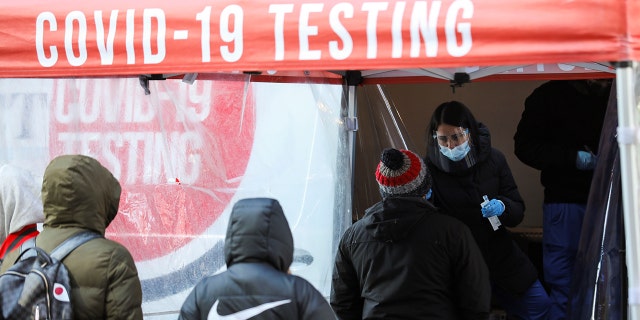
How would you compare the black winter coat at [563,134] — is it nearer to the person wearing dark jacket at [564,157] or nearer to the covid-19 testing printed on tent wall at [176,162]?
the person wearing dark jacket at [564,157]

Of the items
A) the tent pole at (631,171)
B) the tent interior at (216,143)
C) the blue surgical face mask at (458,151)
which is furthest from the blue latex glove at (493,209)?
the tent pole at (631,171)

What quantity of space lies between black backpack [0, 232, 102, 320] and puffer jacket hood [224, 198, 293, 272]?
2.22ft

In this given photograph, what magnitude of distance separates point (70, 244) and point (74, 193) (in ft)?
0.61

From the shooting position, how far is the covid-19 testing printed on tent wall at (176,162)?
4.39m

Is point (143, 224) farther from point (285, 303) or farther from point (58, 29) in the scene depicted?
point (285, 303)

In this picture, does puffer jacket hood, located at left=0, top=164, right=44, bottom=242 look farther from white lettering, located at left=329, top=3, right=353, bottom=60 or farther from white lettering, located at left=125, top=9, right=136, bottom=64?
white lettering, located at left=329, top=3, right=353, bottom=60

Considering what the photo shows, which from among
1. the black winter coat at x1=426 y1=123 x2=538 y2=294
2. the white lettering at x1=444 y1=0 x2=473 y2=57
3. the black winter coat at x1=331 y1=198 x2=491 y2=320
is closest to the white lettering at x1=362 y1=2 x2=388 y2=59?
the white lettering at x1=444 y1=0 x2=473 y2=57

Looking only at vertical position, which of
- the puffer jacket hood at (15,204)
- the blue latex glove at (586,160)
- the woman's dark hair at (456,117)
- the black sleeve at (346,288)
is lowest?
the black sleeve at (346,288)

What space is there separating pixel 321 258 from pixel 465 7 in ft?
6.95

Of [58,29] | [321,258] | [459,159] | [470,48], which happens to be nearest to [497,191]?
Result: [459,159]

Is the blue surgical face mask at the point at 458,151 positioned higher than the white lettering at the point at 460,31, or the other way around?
the white lettering at the point at 460,31

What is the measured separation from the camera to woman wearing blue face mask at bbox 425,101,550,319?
12.8 ft

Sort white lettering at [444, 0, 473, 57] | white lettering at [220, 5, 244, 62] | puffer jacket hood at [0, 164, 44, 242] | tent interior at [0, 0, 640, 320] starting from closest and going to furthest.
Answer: white lettering at [444, 0, 473, 57], white lettering at [220, 5, 244, 62], puffer jacket hood at [0, 164, 44, 242], tent interior at [0, 0, 640, 320]

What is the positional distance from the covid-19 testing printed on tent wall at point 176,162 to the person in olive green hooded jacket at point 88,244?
152 centimetres
